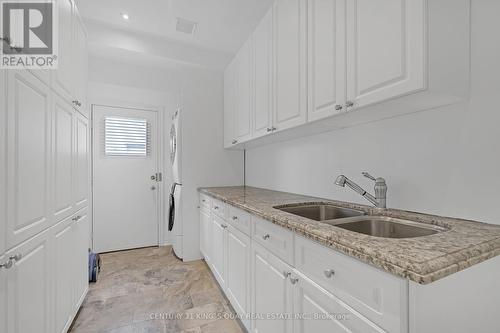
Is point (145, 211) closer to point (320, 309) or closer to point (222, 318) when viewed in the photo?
point (222, 318)

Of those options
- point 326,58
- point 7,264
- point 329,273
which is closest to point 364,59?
point 326,58

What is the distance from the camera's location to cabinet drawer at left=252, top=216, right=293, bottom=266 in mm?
1081

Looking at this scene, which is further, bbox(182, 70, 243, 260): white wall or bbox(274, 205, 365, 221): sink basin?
bbox(182, 70, 243, 260): white wall

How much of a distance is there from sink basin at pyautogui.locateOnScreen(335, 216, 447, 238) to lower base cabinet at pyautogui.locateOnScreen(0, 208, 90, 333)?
1.42m

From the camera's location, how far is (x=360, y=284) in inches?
28.2

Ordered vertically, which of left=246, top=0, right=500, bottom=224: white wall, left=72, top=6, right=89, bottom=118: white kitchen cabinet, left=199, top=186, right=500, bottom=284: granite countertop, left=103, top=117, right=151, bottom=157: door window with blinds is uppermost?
left=72, top=6, right=89, bottom=118: white kitchen cabinet

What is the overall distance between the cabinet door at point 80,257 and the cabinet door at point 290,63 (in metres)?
1.68

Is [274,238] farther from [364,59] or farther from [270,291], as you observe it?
[364,59]

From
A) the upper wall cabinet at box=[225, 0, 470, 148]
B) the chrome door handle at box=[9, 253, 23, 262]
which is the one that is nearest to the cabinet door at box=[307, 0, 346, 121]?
the upper wall cabinet at box=[225, 0, 470, 148]

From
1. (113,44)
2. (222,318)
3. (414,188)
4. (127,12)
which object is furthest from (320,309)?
(113,44)

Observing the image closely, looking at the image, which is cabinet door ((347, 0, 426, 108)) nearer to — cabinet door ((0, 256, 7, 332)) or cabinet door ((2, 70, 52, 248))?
cabinet door ((2, 70, 52, 248))

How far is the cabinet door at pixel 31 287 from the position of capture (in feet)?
3.17

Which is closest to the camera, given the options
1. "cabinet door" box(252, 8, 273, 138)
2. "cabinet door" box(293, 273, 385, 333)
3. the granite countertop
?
the granite countertop

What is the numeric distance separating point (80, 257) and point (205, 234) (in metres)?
1.14
